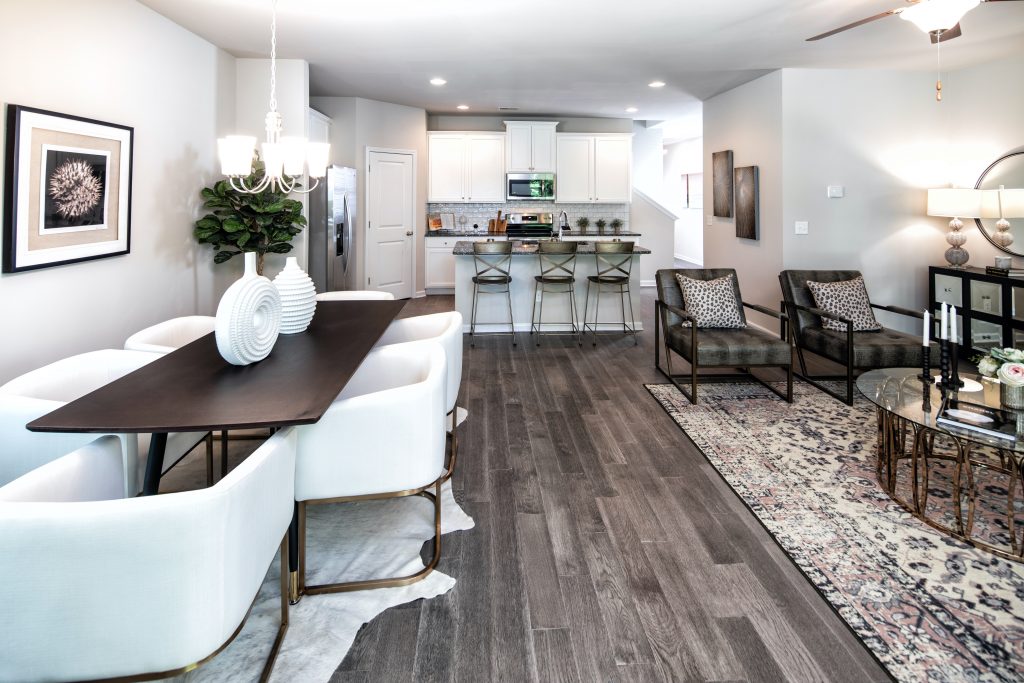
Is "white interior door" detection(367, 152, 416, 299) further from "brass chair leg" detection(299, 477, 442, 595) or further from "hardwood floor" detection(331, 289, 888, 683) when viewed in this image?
"brass chair leg" detection(299, 477, 442, 595)

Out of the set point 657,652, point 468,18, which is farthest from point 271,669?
point 468,18

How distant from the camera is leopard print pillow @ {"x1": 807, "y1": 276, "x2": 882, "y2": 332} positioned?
4969 mm

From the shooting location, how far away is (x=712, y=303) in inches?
195

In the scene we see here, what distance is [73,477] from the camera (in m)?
1.58

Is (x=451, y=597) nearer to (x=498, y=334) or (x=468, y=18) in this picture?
(x=468, y=18)

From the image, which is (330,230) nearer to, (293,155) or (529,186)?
(529,186)

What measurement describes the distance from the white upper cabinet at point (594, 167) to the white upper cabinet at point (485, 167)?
2.85ft

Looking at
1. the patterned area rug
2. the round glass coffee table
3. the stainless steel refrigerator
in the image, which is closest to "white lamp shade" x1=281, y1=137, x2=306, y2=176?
the patterned area rug

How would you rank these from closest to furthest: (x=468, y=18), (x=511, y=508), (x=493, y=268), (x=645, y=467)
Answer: (x=511, y=508), (x=645, y=467), (x=468, y=18), (x=493, y=268)

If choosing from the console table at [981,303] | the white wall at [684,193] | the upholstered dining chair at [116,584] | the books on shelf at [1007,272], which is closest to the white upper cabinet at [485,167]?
the white wall at [684,193]

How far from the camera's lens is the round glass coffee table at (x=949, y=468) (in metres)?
2.46

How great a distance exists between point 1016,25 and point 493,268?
4.72 metres

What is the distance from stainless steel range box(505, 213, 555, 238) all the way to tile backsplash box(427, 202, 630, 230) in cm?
21

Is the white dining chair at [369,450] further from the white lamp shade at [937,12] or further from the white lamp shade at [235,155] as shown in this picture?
the white lamp shade at [937,12]
